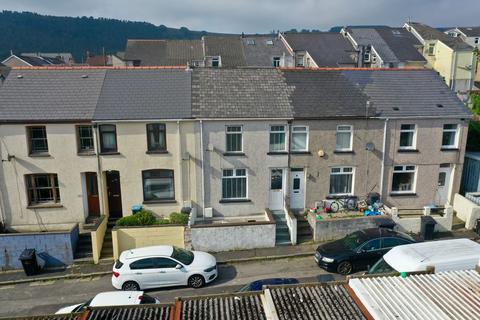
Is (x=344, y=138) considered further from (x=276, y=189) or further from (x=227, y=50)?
(x=227, y=50)

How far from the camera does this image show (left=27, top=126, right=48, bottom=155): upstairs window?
19.4 metres

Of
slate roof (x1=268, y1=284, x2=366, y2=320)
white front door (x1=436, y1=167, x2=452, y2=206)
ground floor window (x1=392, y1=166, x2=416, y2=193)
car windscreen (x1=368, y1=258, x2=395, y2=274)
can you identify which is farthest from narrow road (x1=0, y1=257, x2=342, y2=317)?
white front door (x1=436, y1=167, x2=452, y2=206)

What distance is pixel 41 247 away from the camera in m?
17.9

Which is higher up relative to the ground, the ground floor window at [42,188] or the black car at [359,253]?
the ground floor window at [42,188]

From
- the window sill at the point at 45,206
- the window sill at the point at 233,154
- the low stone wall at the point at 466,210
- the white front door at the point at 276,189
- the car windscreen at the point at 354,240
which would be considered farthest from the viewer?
the white front door at the point at 276,189

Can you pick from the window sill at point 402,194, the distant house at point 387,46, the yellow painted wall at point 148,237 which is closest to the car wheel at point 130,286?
the yellow painted wall at point 148,237

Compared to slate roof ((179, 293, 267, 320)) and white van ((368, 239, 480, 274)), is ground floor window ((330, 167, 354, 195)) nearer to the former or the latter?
white van ((368, 239, 480, 274))

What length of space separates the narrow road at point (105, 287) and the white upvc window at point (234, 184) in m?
4.13

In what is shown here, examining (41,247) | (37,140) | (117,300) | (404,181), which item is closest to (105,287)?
(41,247)

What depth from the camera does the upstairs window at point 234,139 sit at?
20000mm

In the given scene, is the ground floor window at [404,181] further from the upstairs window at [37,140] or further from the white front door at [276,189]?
the upstairs window at [37,140]

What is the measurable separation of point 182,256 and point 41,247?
23.4 ft

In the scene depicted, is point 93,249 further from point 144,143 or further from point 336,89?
point 336,89

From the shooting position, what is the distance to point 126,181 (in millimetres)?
19797
